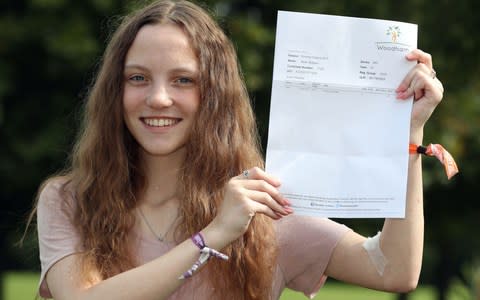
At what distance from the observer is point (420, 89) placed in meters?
2.53

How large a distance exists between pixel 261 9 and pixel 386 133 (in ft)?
15.6

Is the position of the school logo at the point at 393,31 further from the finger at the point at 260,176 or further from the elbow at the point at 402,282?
the elbow at the point at 402,282

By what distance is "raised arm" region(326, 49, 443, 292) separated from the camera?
2531mm

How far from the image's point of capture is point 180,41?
272 centimetres

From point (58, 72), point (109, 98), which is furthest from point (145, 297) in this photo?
point (58, 72)

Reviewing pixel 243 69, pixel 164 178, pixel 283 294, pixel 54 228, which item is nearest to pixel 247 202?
pixel 164 178

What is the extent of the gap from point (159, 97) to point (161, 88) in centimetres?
4

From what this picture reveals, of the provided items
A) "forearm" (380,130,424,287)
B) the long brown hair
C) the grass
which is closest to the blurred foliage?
the grass

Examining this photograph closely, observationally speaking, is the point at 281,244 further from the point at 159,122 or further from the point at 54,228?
the point at 54,228

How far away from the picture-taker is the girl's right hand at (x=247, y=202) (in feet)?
7.94

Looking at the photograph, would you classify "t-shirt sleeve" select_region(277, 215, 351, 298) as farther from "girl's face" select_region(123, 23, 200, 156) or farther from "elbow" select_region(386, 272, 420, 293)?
"girl's face" select_region(123, 23, 200, 156)

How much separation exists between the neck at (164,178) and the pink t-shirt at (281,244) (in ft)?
0.56

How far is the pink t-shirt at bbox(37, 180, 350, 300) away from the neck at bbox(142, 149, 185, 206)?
0.17m

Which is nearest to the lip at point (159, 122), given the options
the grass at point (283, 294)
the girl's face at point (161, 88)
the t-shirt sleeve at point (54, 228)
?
the girl's face at point (161, 88)
